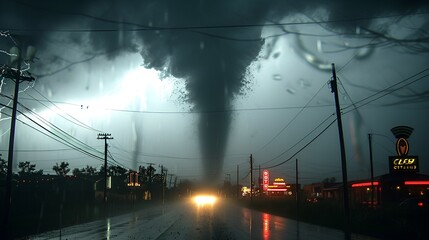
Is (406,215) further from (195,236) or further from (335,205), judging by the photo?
(335,205)

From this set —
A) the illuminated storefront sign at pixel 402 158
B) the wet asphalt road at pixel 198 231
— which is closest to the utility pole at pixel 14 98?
the wet asphalt road at pixel 198 231

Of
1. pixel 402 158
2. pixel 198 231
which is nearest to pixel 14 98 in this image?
pixel 198 231

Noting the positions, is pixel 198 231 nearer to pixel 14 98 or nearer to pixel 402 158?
pixel 14 98

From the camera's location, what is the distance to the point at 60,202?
59219 mm

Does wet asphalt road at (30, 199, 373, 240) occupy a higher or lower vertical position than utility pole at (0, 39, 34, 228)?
lower

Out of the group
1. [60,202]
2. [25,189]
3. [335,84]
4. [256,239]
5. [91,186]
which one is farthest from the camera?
[91,186]

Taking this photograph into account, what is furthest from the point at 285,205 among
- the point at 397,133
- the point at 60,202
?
the point at 60,202

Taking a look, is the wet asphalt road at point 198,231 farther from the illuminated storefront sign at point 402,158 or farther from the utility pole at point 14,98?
the illuminated storefront sign at point 402,158

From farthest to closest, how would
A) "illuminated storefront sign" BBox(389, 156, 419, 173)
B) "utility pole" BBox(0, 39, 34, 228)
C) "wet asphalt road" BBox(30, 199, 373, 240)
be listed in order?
"illuminated storefront sign" BBox(389, 156, 419, 173), "utility pole" BBox(0, 39, 34, 228), "wet asphalt road" BBox(30, 199, 373, 240)

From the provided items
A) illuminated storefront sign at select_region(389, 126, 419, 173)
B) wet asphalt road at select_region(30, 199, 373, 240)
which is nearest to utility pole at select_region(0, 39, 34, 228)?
wet asphalt road at select_region(30, 199, 373, 240)

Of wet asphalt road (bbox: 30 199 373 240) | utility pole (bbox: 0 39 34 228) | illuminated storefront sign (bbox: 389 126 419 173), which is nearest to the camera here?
wet asphalt road (bbox: 30 199 373 240)

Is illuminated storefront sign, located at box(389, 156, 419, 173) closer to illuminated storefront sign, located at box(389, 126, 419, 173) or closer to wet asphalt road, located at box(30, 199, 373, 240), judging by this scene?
illuminated storefront sign, located at box(389, 126, 419, 173)

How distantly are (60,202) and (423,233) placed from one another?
48.3 metres

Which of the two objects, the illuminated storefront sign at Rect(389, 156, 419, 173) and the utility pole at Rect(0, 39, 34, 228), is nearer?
the utility pole at Rect(0, 39, 34, 228)
